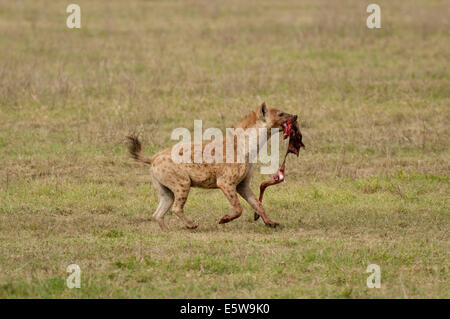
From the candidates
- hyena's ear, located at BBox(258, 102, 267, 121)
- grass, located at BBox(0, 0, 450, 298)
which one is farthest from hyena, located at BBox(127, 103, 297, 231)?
grass, located at BBox(0, 0, 450, 298)

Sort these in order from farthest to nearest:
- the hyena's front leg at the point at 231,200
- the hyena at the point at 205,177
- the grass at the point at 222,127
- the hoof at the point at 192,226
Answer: the hoof at the point at 192,226
the hyena at the point at 205,177
the hyena's front leg at the point at 231,200
the grass at the point at 222,127

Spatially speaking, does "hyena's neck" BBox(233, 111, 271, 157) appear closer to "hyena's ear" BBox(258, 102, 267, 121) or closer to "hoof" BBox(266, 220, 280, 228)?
"hyena's ear" BBox(258, 102, 267, 121)

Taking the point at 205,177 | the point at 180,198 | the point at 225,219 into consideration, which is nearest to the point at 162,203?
the point at 180,198

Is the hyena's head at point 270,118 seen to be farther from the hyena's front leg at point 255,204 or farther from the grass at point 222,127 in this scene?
the grass at point 222,127

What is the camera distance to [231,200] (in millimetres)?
8523

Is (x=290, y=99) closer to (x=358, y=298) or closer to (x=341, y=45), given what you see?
(x=341, y=45)

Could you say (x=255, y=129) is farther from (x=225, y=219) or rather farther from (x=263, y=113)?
(x=225, y=219)

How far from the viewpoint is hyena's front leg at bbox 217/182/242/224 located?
8.41 metres

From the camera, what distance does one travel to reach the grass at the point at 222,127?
716cm

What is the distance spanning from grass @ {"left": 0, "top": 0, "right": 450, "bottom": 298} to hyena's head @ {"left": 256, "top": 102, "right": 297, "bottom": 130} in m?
0.98

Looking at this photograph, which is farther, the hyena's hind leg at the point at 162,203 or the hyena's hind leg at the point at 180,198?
the hyena's hind leg at the point at 162,203

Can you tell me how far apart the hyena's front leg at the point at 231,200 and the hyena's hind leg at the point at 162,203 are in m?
0.52

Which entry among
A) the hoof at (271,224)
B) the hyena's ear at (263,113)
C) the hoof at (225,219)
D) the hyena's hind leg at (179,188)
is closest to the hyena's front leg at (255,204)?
the hoof at (271,224)

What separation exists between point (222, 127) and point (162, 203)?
3937 millimetres
